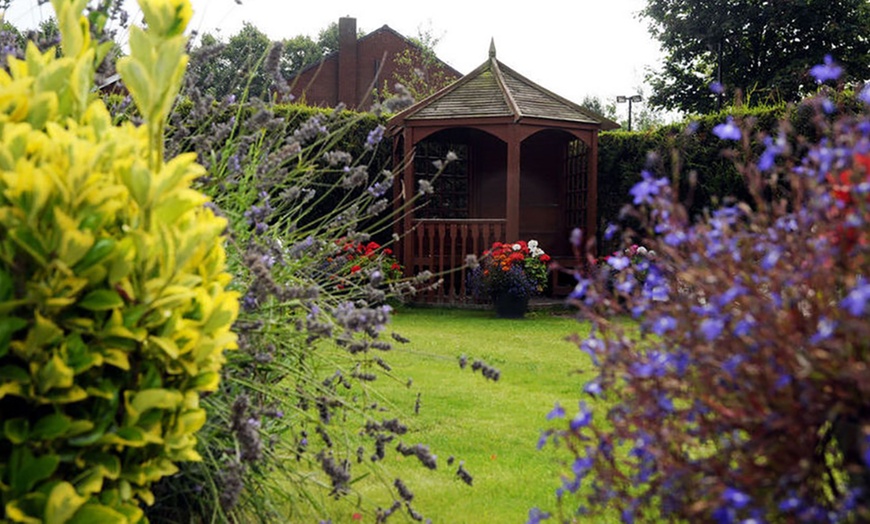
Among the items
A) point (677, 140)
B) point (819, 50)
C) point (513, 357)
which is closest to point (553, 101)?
point (677, 140)

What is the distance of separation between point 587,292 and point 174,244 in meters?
0.90

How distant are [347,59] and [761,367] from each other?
28.2 m

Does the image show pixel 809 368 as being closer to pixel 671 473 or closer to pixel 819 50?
pixel 671 473

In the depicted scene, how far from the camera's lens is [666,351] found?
169 cm

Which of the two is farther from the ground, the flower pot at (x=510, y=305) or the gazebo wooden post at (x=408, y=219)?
the gazebo wooden post at (x=408, y=219)

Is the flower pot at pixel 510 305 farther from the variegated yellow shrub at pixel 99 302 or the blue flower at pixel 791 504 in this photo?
the blue flower at pixel 791 504

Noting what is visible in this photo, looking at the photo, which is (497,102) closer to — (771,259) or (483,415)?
(483,415)

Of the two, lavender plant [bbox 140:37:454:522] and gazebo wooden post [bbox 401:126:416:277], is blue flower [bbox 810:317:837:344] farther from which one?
gazebo wooden post [bbox 401:126:416:277]

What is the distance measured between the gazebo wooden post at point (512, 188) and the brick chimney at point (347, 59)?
17.6 meters

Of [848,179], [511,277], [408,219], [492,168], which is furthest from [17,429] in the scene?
[492,168]

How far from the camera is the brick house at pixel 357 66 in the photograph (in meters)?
28.2

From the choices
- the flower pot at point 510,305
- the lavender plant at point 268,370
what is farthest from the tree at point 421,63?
the lavender plant at point 268,370

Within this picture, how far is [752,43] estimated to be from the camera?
2455cm

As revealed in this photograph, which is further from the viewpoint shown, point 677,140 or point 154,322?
point 677,140
